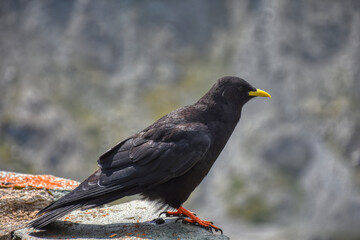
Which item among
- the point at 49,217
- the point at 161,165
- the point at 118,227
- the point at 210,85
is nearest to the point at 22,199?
the point at 49,217

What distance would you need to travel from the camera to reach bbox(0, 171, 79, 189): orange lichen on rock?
8516mm

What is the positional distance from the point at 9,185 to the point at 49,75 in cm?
8300

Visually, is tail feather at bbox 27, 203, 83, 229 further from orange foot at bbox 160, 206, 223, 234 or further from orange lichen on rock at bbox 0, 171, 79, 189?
orange foot at bbox 160, 206, 223, 234

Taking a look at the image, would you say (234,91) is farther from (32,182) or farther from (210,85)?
(210,85)

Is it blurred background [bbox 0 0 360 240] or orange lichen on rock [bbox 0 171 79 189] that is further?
blurred background [bbox 0 0 360 240]

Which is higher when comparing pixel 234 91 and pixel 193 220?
pixel 234 91

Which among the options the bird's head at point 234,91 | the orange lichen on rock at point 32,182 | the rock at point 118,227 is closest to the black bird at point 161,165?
the rock at point 118,227

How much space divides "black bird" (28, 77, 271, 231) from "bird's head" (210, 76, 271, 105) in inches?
18.2

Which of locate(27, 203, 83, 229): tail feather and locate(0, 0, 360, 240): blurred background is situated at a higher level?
locate(0, 0, 360, 240): blurred background

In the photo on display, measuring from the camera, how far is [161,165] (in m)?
7.38

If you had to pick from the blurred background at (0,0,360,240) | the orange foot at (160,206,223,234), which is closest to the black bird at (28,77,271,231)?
the orange foot at (160,206,223,234)

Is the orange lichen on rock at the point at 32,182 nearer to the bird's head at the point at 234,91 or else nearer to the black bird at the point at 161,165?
the black bird at the point at 161,165

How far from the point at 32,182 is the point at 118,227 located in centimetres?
258

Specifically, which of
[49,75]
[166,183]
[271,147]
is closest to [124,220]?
[166,183]
